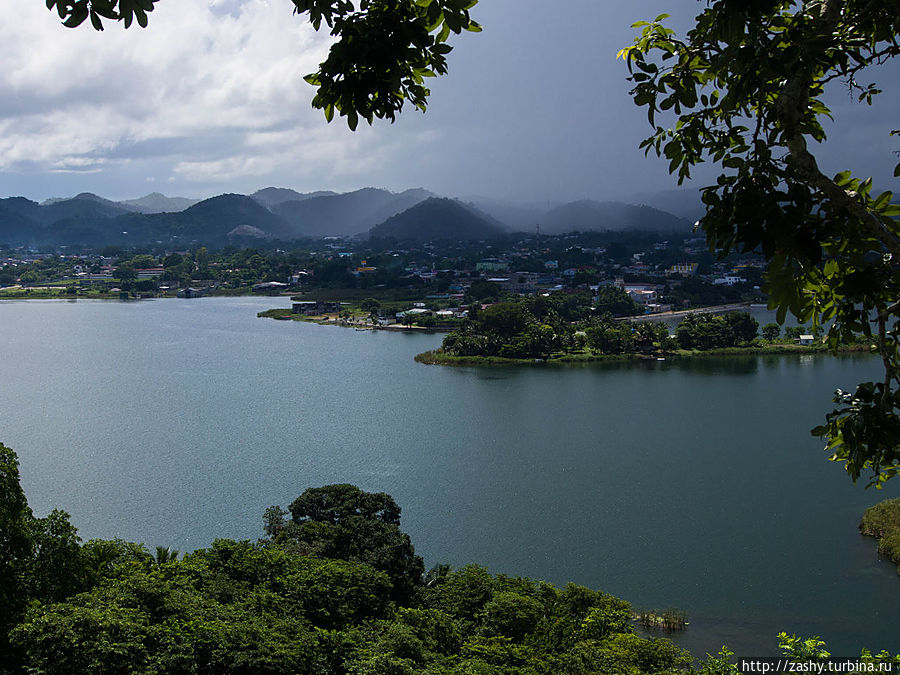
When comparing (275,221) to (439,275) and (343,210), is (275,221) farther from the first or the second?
(439,275)

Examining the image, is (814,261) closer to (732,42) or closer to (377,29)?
(732,42)

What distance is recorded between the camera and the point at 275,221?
10488cm

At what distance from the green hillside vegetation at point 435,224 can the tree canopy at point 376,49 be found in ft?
255

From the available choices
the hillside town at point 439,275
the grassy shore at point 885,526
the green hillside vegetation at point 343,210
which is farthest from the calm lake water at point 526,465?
the green hillside vegetation at point 343,210

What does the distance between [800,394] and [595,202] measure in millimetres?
103956

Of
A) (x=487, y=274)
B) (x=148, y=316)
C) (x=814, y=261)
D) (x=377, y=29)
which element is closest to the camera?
(x=814, y=261)

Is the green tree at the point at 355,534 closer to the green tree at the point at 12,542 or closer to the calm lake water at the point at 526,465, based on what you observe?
the calm lake water at the point at 526,465

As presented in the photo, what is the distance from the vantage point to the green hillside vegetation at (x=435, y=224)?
3189 inches

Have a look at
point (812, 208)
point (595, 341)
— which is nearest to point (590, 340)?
point (595, 341)

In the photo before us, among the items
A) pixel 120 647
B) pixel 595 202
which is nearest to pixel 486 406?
pixel 120 647

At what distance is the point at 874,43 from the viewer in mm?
1207

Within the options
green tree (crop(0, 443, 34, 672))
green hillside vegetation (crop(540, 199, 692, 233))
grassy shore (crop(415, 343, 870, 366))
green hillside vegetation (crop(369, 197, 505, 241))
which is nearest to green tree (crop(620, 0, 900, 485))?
green tree (crop(0, 443, 34, 672))

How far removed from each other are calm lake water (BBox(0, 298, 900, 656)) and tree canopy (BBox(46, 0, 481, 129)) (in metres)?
6.25

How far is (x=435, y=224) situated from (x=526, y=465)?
74.7 metres
